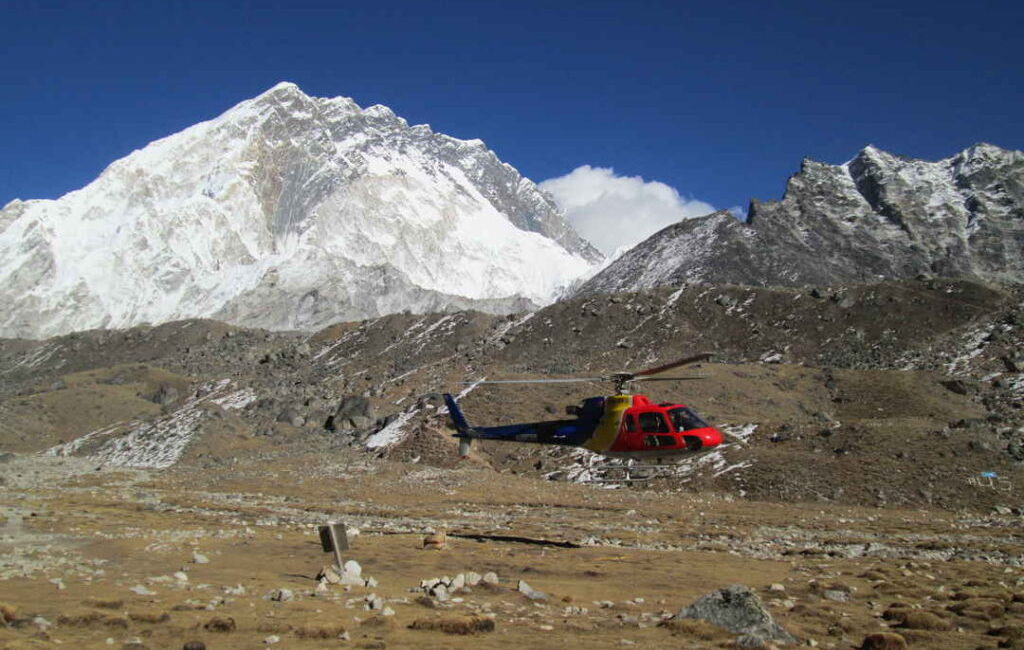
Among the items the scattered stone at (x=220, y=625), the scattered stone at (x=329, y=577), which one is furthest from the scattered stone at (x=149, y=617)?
the scattered stone at (x=329, y=577)

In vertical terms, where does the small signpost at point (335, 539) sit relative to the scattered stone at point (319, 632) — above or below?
above

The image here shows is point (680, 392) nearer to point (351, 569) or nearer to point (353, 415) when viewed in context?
point (353, 415)

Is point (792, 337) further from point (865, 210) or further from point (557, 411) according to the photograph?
point (865, 210)

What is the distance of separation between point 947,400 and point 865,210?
132706mm

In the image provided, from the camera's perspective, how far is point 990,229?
157m

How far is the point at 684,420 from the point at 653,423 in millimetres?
1063

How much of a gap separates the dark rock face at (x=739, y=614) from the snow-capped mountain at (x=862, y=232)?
128 meters

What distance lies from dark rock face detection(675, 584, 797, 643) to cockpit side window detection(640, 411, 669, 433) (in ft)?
37.5

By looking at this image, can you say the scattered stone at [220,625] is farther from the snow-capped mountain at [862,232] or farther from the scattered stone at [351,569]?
the snow-capped mountain at [862,232]

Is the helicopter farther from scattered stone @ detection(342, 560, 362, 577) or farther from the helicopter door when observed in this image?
scattered stone @ detection(342, 560, 362, 577)

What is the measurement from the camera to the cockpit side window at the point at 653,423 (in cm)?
2544

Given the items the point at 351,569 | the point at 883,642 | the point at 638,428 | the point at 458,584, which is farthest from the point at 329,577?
the point at 638,428

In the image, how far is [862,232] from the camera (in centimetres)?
16288

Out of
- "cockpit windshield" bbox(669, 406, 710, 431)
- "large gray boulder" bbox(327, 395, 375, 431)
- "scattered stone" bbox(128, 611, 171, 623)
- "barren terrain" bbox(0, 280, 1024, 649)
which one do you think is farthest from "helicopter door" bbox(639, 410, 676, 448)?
"large gray boulder" bbox(327, 395, 375, 431)
